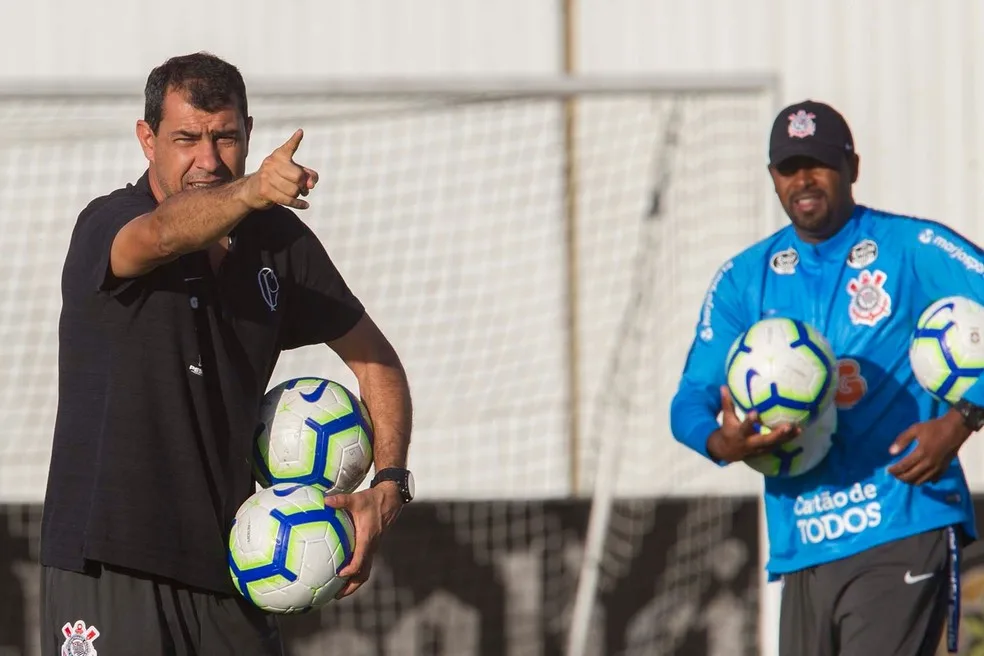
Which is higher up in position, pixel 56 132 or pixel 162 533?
pixel 56 132

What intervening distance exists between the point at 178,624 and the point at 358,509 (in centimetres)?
53

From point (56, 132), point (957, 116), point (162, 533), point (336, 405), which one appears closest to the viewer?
point (162, 533)

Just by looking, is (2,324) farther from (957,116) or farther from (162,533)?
(957,116)

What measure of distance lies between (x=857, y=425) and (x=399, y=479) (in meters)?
1.72

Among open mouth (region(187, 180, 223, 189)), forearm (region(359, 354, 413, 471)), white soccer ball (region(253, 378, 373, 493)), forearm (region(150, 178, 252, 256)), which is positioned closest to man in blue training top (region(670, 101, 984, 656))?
forearm (region(359, 354, 413, 471))

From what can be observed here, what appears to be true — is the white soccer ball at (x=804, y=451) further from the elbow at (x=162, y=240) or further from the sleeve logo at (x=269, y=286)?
the elbow at (x=162, y=240)

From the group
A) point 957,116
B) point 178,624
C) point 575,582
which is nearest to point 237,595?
point 178,624

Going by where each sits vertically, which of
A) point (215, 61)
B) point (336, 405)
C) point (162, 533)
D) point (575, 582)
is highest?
point (215, 61)

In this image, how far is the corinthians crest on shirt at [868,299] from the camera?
489 cm

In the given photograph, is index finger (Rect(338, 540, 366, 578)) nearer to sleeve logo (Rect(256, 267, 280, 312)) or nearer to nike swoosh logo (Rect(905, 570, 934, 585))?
sleeve logo (Rect(256, 267, 280, 312))

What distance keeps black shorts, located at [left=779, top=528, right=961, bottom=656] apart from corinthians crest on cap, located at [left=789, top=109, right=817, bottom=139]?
4.55 ft

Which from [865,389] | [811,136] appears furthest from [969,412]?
[811,136]

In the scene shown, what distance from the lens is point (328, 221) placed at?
326 inches

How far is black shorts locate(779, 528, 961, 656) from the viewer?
4766 millimetres
